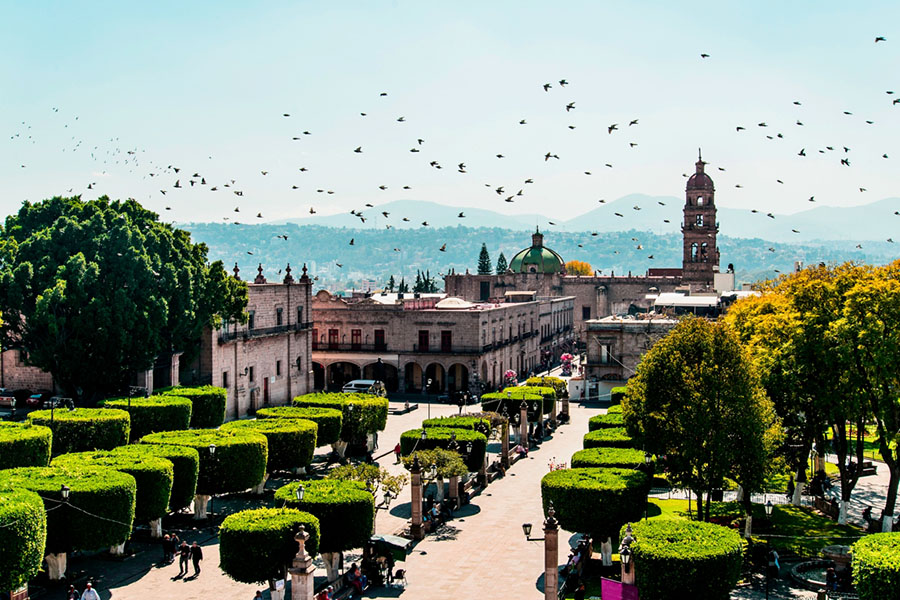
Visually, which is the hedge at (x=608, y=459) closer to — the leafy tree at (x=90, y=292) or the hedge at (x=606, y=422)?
the hedge at (x=606, y=422)

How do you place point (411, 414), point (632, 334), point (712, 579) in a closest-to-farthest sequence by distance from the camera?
point (712, 579), point (411, 414), point (632, 334)

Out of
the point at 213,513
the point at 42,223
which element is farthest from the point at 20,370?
the point at 213,513

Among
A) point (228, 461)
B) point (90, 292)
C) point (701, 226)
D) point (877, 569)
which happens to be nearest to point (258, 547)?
point (228, 461)

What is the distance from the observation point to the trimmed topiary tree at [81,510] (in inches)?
1037

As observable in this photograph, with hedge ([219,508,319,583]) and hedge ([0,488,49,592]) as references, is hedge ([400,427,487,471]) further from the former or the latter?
hedge ([0,488,49,592])

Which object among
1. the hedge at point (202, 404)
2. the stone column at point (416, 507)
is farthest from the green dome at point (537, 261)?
the stone column at point (416, 507)

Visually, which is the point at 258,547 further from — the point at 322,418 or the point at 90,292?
the point at 90,292

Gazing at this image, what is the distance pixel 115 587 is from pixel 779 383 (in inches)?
946

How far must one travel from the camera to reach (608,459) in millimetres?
34000

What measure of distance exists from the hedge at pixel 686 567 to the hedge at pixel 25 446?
2143 centimetres

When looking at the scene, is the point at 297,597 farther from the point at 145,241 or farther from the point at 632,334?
the point at 632,334

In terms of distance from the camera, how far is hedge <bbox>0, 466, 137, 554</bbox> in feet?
86.4

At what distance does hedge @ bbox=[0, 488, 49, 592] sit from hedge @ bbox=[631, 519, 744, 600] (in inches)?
609

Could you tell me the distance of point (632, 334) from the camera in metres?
67.1
